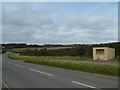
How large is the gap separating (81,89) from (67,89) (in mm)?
637

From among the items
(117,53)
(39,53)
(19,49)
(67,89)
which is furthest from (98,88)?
(19,49)

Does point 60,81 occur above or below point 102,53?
above

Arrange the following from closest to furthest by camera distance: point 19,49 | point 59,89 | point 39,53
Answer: point 59,89 → point 39,53 → point 19,49

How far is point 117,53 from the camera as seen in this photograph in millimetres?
85438

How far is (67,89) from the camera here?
14016mm

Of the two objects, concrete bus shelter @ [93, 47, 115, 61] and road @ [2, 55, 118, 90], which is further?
→ concrete bus shelter @ [93, 47, 115, 61]

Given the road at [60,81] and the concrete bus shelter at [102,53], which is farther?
the concrete bus shelter at [102,53]

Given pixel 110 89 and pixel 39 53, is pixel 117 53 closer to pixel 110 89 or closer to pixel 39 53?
pixel 39 53

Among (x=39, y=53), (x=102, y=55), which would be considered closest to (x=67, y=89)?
(x=102, y=55)

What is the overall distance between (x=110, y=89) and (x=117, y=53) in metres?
72.7

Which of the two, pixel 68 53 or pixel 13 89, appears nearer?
pixel 13 89

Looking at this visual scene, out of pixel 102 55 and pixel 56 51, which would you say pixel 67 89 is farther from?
pixel 56 51

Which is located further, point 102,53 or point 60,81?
point 102,53

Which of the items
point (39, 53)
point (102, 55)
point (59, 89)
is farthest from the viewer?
point (39, 53)
